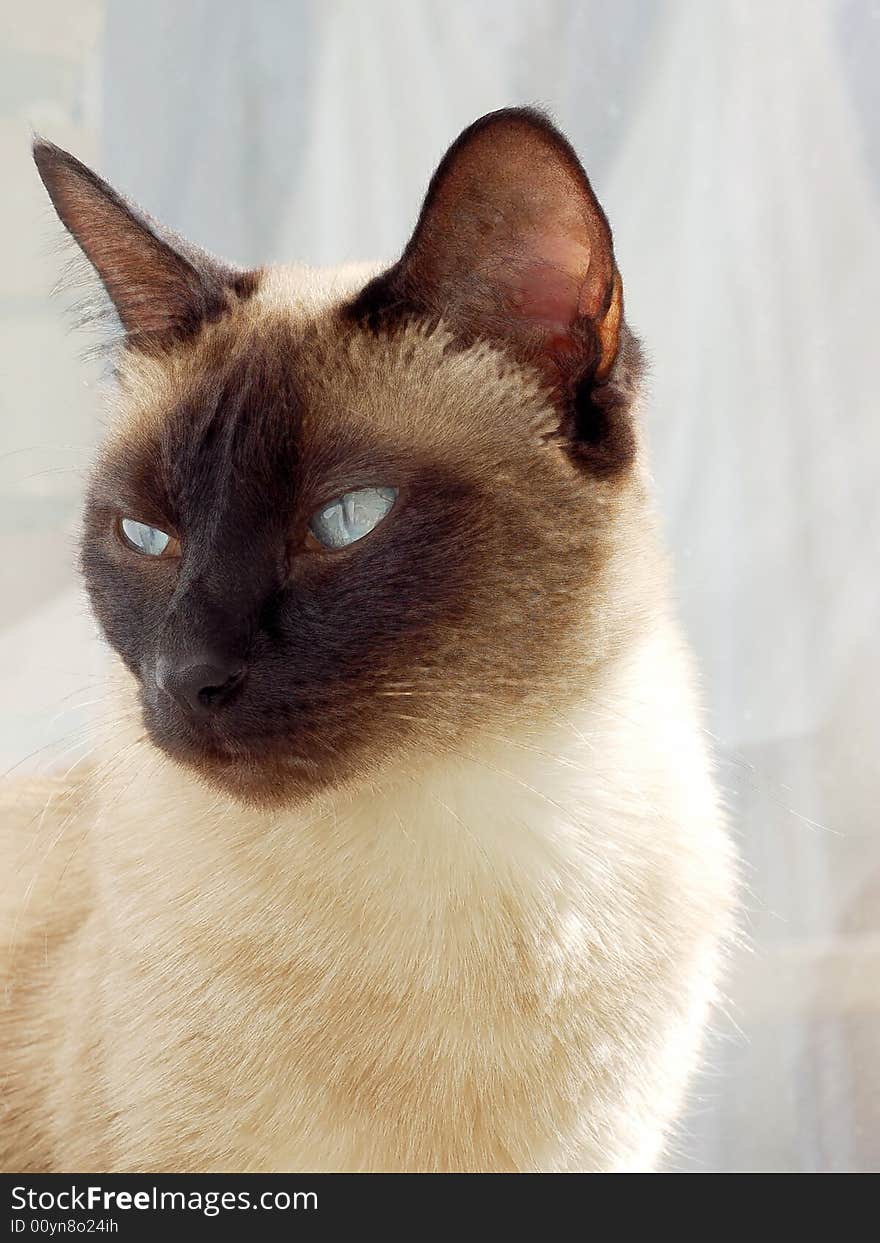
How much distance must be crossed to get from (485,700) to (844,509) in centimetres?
75

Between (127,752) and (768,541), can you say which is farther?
(768,541)

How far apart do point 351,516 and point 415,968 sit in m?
0.34

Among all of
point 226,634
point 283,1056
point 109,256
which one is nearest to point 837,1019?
point 283,1056

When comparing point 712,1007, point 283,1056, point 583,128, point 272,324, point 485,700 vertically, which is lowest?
point 712,1007

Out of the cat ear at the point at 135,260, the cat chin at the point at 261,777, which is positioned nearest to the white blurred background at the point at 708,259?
the cat ear at the point at 135,260

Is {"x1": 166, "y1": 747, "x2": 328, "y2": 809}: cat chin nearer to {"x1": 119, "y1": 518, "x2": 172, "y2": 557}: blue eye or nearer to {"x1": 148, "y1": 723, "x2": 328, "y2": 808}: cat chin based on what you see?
{"x1": 148, "y1": 723, "x2": 328, "y2": 808}: cat chin

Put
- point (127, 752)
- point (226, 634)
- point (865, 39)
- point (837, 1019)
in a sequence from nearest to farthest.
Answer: point (226, 634)
point (127, 752)
point (865, 39)
point (837, 1019)

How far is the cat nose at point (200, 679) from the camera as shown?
0.85 meters

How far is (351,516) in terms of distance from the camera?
36.3 inches

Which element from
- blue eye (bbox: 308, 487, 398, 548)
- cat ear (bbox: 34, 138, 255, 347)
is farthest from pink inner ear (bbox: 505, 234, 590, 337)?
cat ear (bbox: 34, 138, 255, 347)

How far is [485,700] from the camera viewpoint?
914mm

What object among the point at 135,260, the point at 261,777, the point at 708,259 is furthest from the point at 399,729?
the point at 708,259

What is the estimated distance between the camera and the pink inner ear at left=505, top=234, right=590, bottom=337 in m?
0.91
